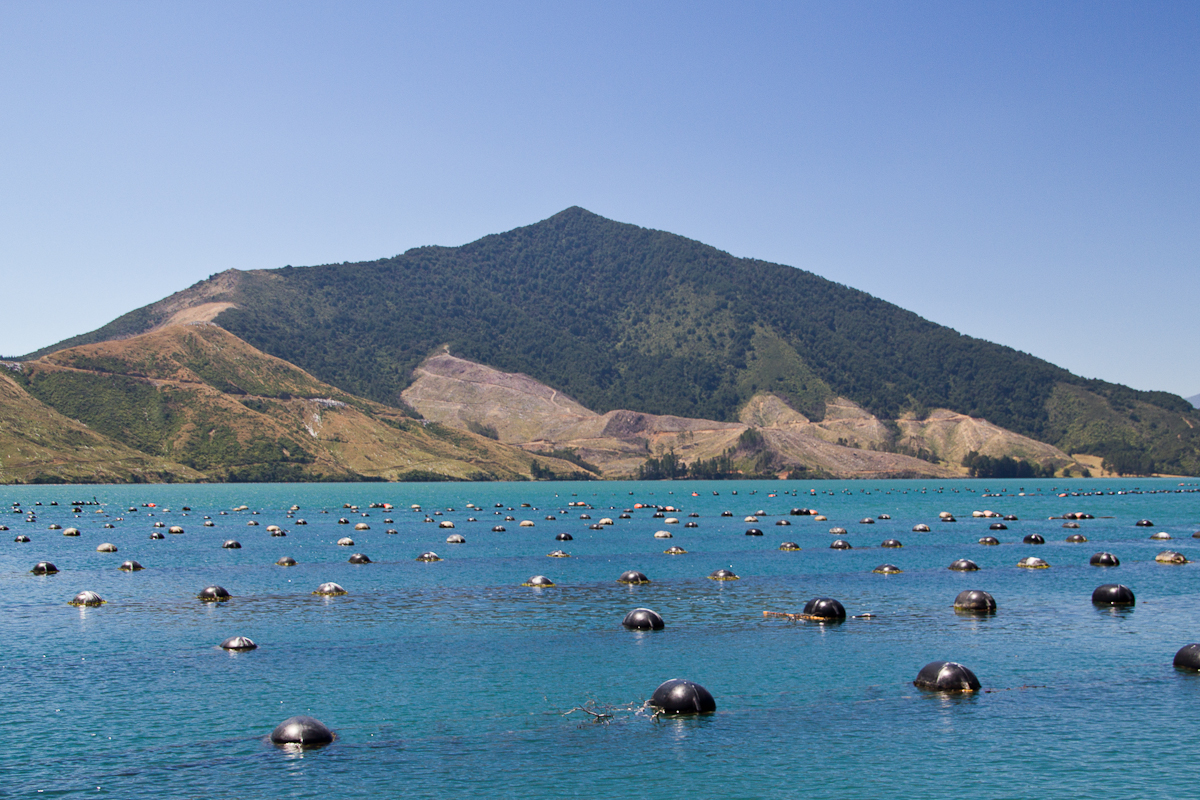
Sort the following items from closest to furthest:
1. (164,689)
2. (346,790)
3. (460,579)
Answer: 1. (346,790)
2. (164,689)
3. (460,579)

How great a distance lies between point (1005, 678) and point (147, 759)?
24576mm

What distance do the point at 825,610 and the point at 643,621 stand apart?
826 centimetres

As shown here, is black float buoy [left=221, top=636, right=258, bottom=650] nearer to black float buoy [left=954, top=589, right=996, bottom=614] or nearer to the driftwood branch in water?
the driftwood branch in water

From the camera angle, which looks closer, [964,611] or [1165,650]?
[1165,650]

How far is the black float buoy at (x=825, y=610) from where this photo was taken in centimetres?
4250

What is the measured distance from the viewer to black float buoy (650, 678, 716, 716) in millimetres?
26453

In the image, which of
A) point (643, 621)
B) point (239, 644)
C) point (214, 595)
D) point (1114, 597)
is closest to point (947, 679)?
point (643, 621)

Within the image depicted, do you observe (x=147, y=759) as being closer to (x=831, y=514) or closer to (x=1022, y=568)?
(x=1022, y=568)

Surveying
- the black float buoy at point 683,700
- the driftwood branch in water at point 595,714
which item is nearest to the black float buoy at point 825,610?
the black float buoy at point 683,700

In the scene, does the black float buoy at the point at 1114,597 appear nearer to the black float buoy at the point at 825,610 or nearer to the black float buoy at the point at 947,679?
the black float buoy at the point at 825,610

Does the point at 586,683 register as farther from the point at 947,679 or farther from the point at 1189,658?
the point at 1189,658

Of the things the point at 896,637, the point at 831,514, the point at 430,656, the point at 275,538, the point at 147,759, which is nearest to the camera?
the point at 147,759

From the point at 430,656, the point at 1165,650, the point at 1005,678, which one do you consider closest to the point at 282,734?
the point at 430,656

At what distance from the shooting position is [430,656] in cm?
3519
